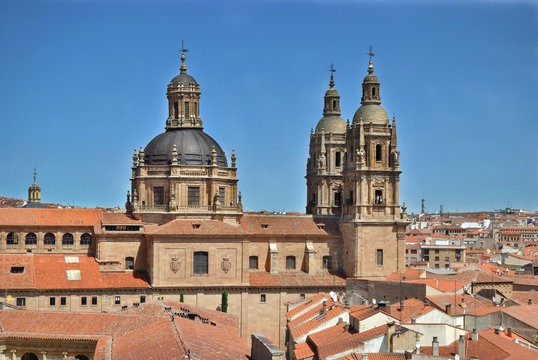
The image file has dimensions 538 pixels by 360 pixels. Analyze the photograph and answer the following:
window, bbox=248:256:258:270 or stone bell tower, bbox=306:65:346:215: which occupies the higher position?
stone bell tower, bbox=306:65:346:215

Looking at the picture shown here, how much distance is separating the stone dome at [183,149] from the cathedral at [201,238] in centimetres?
11

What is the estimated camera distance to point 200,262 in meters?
82.2

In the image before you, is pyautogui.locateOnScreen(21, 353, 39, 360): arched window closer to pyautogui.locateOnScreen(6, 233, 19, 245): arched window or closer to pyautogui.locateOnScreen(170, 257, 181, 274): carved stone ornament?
pyautogui.locateOnScreen(170, 257, 181, 274): carved stone ornament

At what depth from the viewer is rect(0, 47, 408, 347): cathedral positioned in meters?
80.1

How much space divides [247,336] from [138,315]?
32.7 m

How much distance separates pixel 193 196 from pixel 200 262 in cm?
705

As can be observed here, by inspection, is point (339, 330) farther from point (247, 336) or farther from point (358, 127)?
point (358, 127)

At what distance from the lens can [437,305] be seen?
5903 cm

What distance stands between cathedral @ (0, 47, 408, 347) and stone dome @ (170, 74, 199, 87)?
138mm

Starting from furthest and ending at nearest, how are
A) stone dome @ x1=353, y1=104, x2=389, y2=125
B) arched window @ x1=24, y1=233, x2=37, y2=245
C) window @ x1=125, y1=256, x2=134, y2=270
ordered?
1. stone dome @ x1=353, y1=104, x2=389, y2=125
2. window @ x1=125, y1=256, x2=134, y2=270
3. arched window @ x1=24, y1=233, x2=37, y2=245

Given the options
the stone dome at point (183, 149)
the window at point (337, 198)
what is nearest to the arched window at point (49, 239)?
the stone dome at point (183, 149)

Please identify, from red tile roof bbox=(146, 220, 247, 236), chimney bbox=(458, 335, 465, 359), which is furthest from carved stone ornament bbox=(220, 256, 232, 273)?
chimney bbox=(458, 335, 465, 359)

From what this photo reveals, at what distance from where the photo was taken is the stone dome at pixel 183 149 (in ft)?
284

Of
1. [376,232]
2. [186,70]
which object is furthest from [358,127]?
[186,70]
